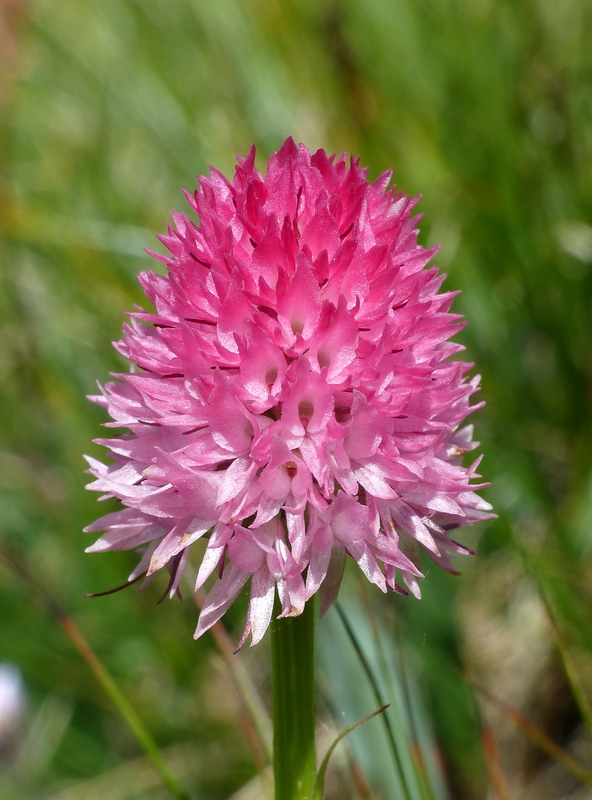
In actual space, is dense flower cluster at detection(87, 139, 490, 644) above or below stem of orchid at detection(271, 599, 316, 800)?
above

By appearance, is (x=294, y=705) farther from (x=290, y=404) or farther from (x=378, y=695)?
(x=290, y=404)

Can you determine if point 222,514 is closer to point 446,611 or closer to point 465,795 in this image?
point 446,611

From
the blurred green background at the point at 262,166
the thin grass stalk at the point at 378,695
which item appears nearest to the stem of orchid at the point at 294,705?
the thin grass stalk at the point at 378,695

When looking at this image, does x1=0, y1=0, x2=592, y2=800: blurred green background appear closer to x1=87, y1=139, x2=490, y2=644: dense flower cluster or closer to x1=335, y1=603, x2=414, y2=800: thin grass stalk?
x1=335, y1=603, x2=414, y2=800: thin grass stalk

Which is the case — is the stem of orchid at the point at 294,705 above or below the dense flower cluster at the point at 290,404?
below

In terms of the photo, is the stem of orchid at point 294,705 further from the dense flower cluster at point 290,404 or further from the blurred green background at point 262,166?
the blurred green background at point 262,166

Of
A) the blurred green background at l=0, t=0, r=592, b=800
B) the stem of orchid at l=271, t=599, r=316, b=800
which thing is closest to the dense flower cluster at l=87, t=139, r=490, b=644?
the stem of orchid at l=271, t=599, r=316, b=800
